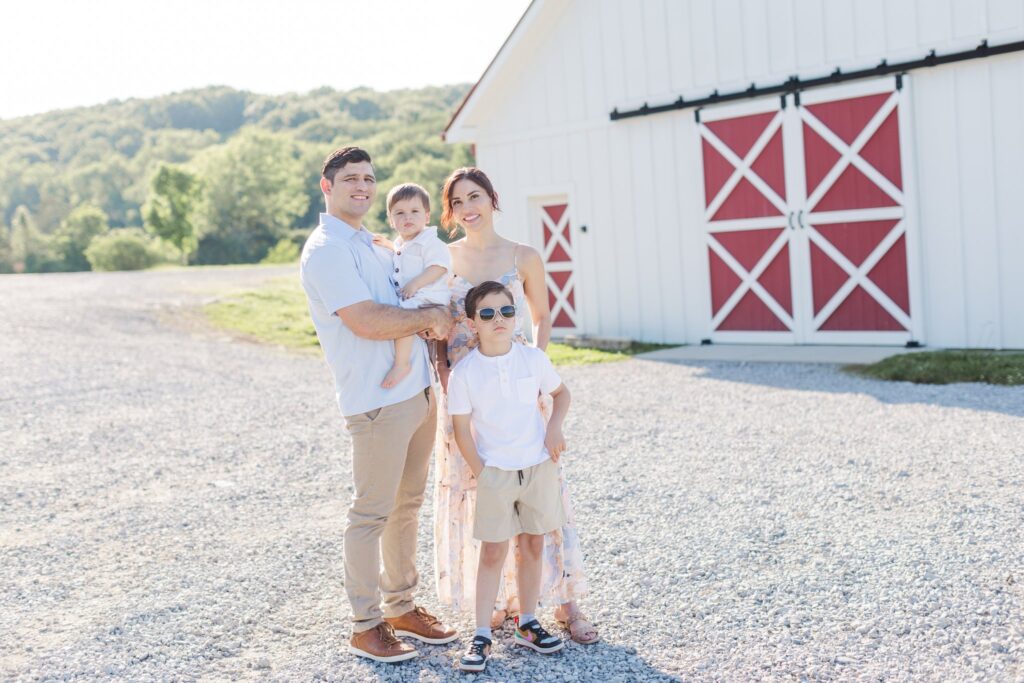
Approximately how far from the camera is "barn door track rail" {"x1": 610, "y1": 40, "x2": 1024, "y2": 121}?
10.1m

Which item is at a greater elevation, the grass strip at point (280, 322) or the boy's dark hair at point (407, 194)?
the boy's dark hair at point (407, 194)

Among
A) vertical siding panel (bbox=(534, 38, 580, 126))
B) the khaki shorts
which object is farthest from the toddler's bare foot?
vertical siding panel (bbox=(534, 38, 580, 126))

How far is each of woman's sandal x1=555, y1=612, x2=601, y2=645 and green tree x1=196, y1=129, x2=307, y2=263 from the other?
5514 centimetres

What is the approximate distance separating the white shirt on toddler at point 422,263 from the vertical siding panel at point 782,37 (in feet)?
29.4

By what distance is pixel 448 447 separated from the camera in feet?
13.1

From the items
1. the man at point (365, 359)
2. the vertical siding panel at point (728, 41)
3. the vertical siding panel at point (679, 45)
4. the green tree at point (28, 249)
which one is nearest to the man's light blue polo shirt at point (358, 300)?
the man at point (365, 359)

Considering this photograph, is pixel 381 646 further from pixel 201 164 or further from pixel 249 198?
pixel 201 164

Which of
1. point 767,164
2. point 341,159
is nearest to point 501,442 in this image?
point 341,159

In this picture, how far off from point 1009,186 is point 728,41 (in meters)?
3.66

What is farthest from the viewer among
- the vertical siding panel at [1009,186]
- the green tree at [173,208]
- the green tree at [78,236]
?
the green tree at [78,236]

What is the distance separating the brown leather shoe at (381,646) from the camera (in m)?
3.83

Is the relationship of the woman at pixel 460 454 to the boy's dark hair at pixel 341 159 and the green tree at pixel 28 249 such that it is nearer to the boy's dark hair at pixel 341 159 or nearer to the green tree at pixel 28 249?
the boy's dark hair at pixel 341 159

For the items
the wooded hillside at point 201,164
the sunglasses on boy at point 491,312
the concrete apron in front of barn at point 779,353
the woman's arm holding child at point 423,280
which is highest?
the wooded hillside at point 201,164

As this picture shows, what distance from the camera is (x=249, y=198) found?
63750 mm
